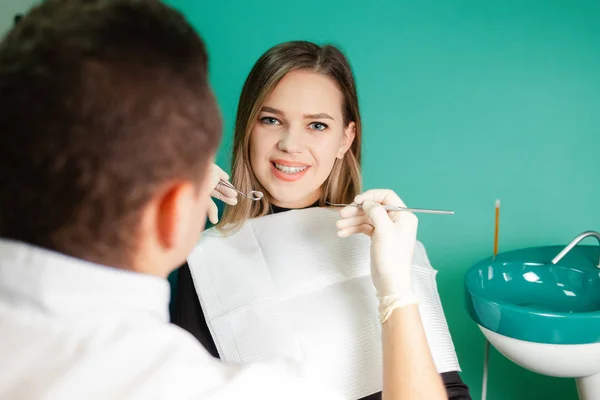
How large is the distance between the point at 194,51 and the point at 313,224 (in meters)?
0.89

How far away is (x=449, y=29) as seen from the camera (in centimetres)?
173

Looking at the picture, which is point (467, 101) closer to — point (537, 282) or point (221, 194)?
point (537, 282)

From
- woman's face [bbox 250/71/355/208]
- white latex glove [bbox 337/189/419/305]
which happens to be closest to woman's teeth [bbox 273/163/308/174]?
woman's face [bbox 250/71/355/208]

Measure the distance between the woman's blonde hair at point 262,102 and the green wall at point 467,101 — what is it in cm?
27

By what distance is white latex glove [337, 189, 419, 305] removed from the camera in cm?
113

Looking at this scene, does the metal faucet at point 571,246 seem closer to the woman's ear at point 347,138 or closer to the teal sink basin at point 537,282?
the teal sink basin at point 537,282

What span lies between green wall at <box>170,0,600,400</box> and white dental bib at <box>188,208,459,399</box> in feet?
1.46

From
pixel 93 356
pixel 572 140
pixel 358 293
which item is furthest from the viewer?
pixel 572 140

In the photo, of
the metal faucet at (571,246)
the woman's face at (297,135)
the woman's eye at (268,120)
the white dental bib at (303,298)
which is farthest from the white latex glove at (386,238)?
the metal faucet at (571,246)

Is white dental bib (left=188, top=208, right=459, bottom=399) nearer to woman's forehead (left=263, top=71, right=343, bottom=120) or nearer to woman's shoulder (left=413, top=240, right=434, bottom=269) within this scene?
woman's shoulder (left=413, top=240, right=434, bottom=269)

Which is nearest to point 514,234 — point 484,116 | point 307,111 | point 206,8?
point 484,116

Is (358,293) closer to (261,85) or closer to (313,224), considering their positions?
(313,224)

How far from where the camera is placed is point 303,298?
4.29 ft

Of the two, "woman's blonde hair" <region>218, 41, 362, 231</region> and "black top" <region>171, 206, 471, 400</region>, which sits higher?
"woman's blonde hair" <region>218, 41, 362, 231</region>
